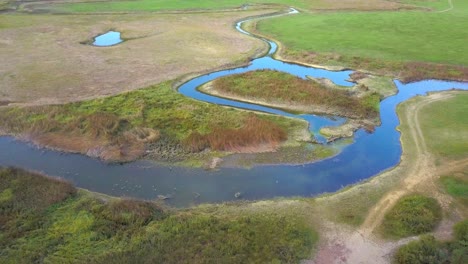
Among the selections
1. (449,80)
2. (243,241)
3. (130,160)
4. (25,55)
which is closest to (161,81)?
(130,160)

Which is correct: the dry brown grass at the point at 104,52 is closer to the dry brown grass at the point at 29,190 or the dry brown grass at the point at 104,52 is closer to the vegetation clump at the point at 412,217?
the dry brown grass at the point at 29,190

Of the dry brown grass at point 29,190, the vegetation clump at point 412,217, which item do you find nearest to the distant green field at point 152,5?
the dry brown grass at point 29,190

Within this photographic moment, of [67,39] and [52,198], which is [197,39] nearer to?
[67,39]

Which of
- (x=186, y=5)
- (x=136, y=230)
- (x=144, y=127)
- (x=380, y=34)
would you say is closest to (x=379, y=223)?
(x=136, y=230)

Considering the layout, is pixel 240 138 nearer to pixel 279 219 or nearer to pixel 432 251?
pixel 279 219

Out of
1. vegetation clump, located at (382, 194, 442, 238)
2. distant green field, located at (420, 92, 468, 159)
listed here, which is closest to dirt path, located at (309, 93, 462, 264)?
vegetation clump, located at (382, 194, 442, 238)

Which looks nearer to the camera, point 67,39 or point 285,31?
point 67,39

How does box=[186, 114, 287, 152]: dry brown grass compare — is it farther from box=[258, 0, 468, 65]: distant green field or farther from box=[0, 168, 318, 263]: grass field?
box=[258, 0, 468, 65]: distant green field

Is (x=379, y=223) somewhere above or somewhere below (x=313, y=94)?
below
